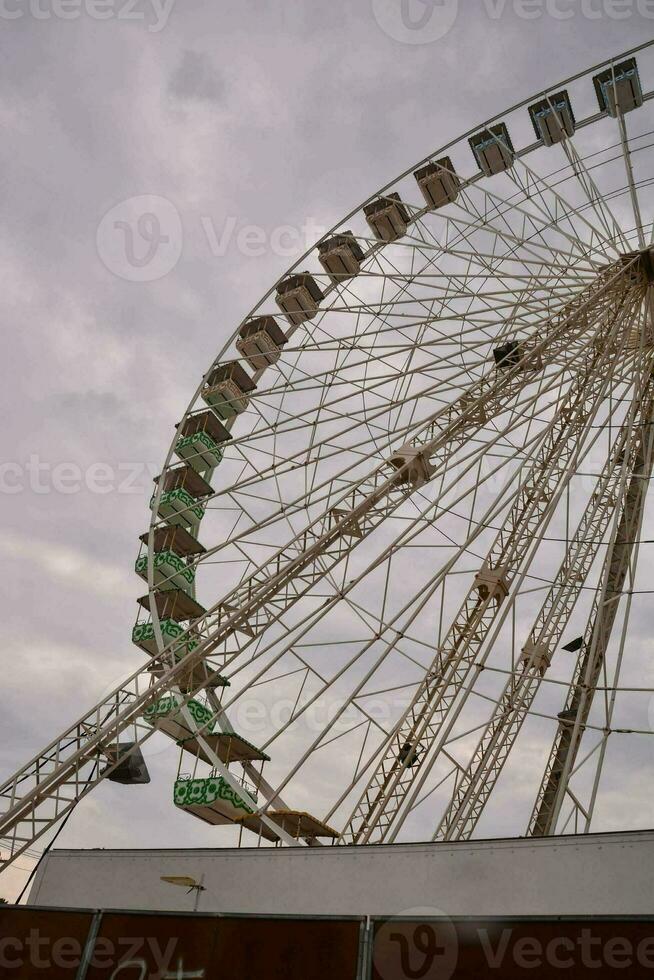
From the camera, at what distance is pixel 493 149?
22.2 metres

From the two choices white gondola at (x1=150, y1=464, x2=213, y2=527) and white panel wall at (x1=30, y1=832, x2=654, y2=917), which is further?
white gondola at (x1=150, y1=464, x2=213, y2=527)

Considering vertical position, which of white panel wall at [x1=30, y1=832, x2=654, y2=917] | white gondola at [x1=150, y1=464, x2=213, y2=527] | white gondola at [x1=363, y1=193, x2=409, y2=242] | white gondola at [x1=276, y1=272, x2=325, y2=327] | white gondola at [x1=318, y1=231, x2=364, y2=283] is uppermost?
white gondola at [x1=363, y1=193, x2=409, y2=242]

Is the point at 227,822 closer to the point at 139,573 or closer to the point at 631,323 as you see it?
the point at 139,573

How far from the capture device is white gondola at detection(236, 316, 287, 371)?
Answer: 22.8 metres

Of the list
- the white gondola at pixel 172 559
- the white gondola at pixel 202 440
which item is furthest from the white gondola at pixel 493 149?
the white gondola at pixel 172 559

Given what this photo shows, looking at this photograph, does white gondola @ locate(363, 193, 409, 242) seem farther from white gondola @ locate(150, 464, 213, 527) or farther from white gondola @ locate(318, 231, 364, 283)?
white gondola @ locate(150, 464, 213, 527)

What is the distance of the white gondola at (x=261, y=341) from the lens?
22.8 m

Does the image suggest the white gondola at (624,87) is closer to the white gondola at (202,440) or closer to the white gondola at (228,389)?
the white gondola at (228,389)

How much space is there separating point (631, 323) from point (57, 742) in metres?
14.4

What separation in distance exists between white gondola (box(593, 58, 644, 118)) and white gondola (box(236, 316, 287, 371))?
10.3 meters

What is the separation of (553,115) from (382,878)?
18571mm

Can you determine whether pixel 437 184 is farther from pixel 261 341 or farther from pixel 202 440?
pixel 202 440

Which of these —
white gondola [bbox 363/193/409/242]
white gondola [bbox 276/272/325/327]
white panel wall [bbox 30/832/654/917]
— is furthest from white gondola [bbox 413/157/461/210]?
white panel wall [bbox 30/832/654/917]

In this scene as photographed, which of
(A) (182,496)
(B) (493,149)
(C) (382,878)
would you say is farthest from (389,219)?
(C) (382,878)
